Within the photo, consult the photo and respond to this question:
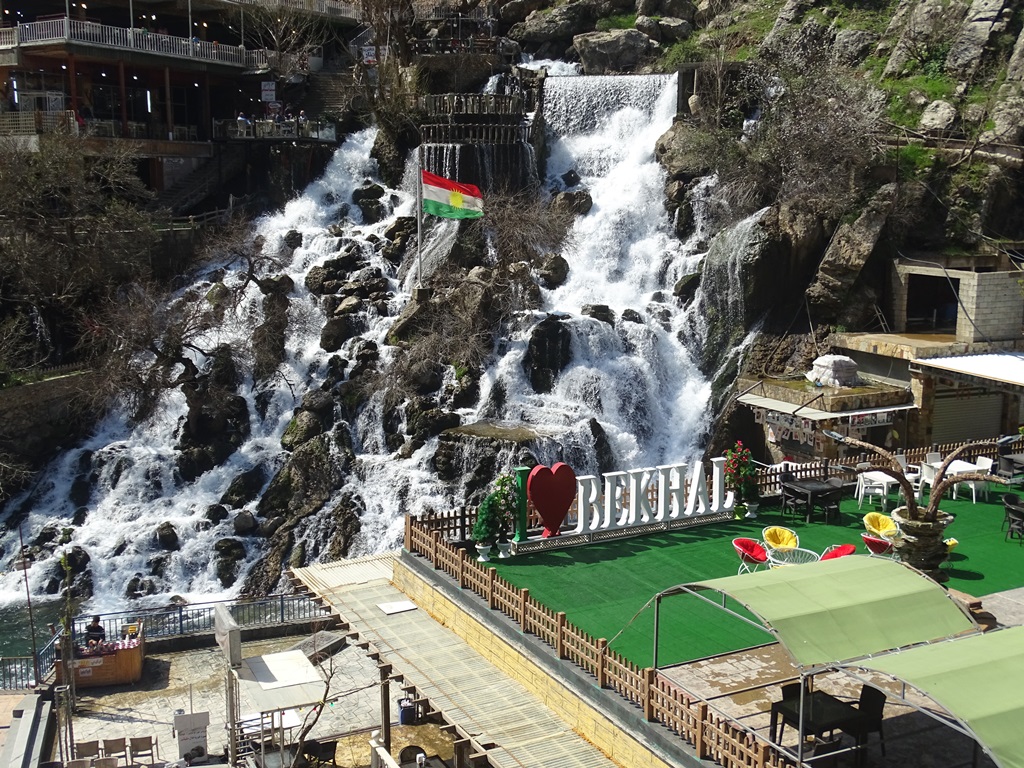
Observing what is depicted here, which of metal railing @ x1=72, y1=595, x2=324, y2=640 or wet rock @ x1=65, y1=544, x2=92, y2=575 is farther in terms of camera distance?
wet rock @ x1=65, y1=544, x2=92, y2=575

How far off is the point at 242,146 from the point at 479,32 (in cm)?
1100

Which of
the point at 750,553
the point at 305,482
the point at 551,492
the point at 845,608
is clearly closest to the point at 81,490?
the point at 305,482

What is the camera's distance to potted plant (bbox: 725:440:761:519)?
64.2ft

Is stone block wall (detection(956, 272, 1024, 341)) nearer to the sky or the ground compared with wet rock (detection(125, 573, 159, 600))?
nearer to the sky

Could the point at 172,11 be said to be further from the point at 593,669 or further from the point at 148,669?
the point at 593,669

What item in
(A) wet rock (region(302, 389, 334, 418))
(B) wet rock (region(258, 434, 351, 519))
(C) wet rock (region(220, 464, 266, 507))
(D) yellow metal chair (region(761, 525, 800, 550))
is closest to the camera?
(D) yellow metal chair (region(761, 525, 800, 550))

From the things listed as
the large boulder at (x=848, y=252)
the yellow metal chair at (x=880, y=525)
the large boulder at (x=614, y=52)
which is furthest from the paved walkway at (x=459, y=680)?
the large boulder at (x=614, y=52)

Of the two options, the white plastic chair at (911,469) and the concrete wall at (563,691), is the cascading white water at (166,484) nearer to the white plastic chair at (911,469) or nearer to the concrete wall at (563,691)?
the concrete wall at (563,691)

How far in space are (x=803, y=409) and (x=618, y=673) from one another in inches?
565

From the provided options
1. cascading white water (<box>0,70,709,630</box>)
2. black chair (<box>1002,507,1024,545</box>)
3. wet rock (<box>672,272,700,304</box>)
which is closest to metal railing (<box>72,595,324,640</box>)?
cascading white water (<box>0,70,709,630</box>)

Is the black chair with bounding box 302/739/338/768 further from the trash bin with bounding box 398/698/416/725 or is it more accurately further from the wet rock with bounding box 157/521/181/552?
the wet rock with bounding box 157/521/181/552

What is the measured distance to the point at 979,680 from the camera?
33.2 feet

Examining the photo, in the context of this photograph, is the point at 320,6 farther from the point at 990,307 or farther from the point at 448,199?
the point at 990,307

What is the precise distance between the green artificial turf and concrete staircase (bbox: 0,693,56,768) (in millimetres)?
6946
